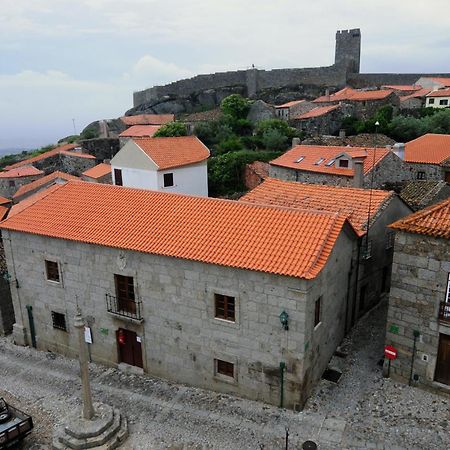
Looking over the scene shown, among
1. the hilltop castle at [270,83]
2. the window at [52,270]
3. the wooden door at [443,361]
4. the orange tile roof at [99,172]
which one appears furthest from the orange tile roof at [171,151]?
the hilltop castle at [270,83]

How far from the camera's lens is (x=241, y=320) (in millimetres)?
14922

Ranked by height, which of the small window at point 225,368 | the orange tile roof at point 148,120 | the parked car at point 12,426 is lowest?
the parked car at point 12,426

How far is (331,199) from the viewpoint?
20.5 meters

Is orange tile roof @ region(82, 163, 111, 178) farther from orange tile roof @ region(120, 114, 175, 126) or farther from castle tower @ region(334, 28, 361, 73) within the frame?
castle tower @ region(334, 28, 361, 73)

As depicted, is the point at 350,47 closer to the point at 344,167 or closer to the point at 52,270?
the point at 344,167

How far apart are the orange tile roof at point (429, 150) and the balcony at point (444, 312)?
22.9m

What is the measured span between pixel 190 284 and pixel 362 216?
27.6ft

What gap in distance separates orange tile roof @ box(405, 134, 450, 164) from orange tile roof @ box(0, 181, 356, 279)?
22723 millimetres

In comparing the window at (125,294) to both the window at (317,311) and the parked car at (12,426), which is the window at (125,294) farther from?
Result: the window at (317,311)

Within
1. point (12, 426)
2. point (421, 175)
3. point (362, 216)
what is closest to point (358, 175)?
point (362, 216)

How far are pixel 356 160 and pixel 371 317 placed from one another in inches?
480

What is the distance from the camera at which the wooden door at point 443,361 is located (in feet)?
48.6

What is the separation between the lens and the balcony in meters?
14.4

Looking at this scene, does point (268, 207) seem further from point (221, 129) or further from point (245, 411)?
point (221, 129)
